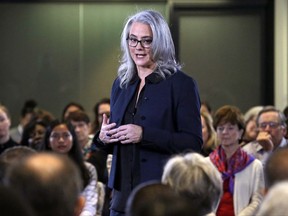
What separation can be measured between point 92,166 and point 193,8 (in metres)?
4.92

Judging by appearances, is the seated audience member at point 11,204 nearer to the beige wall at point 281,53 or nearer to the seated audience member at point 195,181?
the seated audience member at point 195,181

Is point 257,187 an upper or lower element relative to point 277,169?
lower

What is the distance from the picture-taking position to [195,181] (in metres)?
3.69

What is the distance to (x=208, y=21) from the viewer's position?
39.6 ft

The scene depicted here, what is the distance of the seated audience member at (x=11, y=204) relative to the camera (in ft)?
8.54

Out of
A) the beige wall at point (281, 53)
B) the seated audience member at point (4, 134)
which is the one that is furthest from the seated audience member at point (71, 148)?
the beige wall at point (281, 53)

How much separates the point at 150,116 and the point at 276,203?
173 cm

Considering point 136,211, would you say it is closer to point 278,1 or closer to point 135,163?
point 135,163

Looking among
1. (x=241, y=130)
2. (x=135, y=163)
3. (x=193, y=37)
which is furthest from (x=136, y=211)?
(x=193, y=37)

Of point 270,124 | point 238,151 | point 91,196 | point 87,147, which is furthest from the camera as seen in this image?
point 87,147

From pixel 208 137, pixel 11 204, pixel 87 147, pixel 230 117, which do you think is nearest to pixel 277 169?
pixel 11 204

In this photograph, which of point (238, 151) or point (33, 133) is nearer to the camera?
point (238, 151)

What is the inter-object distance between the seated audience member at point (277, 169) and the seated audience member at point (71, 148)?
336 centimetres

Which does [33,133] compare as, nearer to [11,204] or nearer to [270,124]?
A: [270,124]
